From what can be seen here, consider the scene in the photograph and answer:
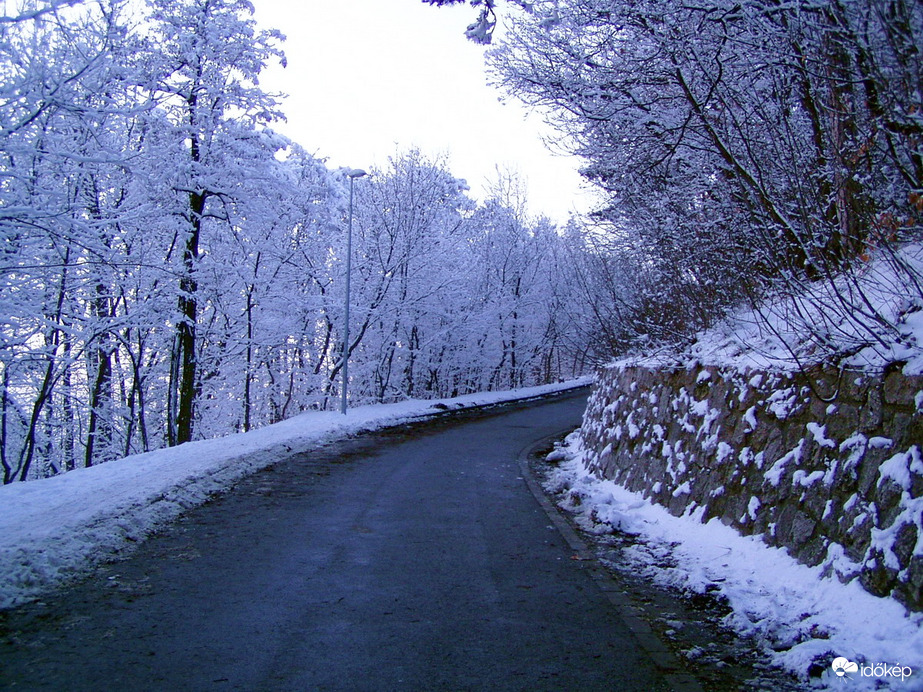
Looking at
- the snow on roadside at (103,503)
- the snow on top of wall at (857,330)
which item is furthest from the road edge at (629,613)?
the snow on roadside at (103,503)

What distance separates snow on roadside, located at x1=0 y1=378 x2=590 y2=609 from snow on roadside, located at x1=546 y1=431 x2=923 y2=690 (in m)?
5.16

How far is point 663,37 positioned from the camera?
8.39 metres

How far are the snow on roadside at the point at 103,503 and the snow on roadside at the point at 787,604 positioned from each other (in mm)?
5157

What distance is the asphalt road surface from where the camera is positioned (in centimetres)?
388

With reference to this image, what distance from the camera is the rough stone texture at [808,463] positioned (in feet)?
14.1

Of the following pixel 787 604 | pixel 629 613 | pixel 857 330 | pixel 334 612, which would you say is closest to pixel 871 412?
pixel 857 330

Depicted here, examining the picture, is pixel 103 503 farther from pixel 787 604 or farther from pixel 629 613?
pixel 787 604

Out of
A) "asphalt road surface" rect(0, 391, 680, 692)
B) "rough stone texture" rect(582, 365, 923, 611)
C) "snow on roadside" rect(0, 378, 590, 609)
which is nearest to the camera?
"asphalt road surface" rect(0, 391, 680, 692)

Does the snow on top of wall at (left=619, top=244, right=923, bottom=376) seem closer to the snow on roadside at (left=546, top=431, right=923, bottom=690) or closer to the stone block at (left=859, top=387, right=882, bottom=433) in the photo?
the stone block at (left=859, top=387, right=882, bottom=433)

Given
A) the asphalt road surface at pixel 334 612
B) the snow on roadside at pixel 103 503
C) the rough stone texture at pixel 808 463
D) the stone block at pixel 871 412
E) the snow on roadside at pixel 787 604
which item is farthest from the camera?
the snow on roadside at pixel 103 503

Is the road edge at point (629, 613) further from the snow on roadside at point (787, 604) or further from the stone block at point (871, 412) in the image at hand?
the stone block at point (871, 412)

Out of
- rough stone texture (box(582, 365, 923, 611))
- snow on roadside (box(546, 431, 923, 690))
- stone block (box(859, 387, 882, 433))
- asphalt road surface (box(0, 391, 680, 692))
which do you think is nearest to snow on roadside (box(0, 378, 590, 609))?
asphalt road surface (box(0, 391, 680, 692))

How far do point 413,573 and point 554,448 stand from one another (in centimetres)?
1135

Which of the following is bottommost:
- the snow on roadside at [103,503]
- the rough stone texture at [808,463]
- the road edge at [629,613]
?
the road edge at [629,613]
